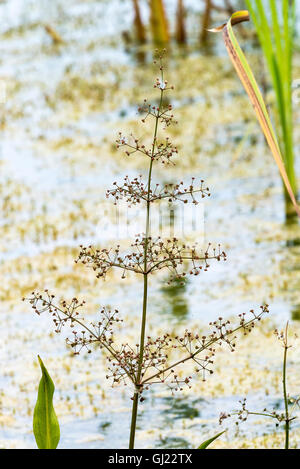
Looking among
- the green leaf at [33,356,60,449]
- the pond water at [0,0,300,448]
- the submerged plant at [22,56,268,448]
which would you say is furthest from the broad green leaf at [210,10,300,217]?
the pond water at [0,0,300,448]

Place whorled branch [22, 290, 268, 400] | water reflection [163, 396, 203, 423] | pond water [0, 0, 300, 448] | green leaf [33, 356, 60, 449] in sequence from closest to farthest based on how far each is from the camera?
whorled branch [22, 290, 268, 400] < green leaf [33, 356, 60, 449] < water reflection [163, 396, 203, 423] < pond water [0, 0, 300, 448]

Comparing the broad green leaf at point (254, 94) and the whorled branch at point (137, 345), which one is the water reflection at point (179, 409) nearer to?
the whorled branch at point (137, 345)

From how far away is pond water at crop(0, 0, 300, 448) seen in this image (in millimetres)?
4879

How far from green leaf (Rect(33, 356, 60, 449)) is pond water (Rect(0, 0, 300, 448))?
1578 millimetres

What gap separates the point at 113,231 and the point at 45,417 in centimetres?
505

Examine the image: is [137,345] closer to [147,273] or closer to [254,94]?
[147,273]

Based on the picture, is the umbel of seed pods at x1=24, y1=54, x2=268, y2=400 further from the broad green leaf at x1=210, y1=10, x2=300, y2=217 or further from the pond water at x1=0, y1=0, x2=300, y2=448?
the pond water at x1=0, y1=0, x2=300, y2=448

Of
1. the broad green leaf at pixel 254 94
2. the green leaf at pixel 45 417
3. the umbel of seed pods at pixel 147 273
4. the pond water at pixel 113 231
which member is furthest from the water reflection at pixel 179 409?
the broad green leaf at pixel 254 94

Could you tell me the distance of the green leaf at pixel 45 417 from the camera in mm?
2850

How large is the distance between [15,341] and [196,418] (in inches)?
62.3

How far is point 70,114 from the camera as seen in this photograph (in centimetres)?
1198

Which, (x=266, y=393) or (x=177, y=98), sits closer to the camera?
(x=266, y=393)
